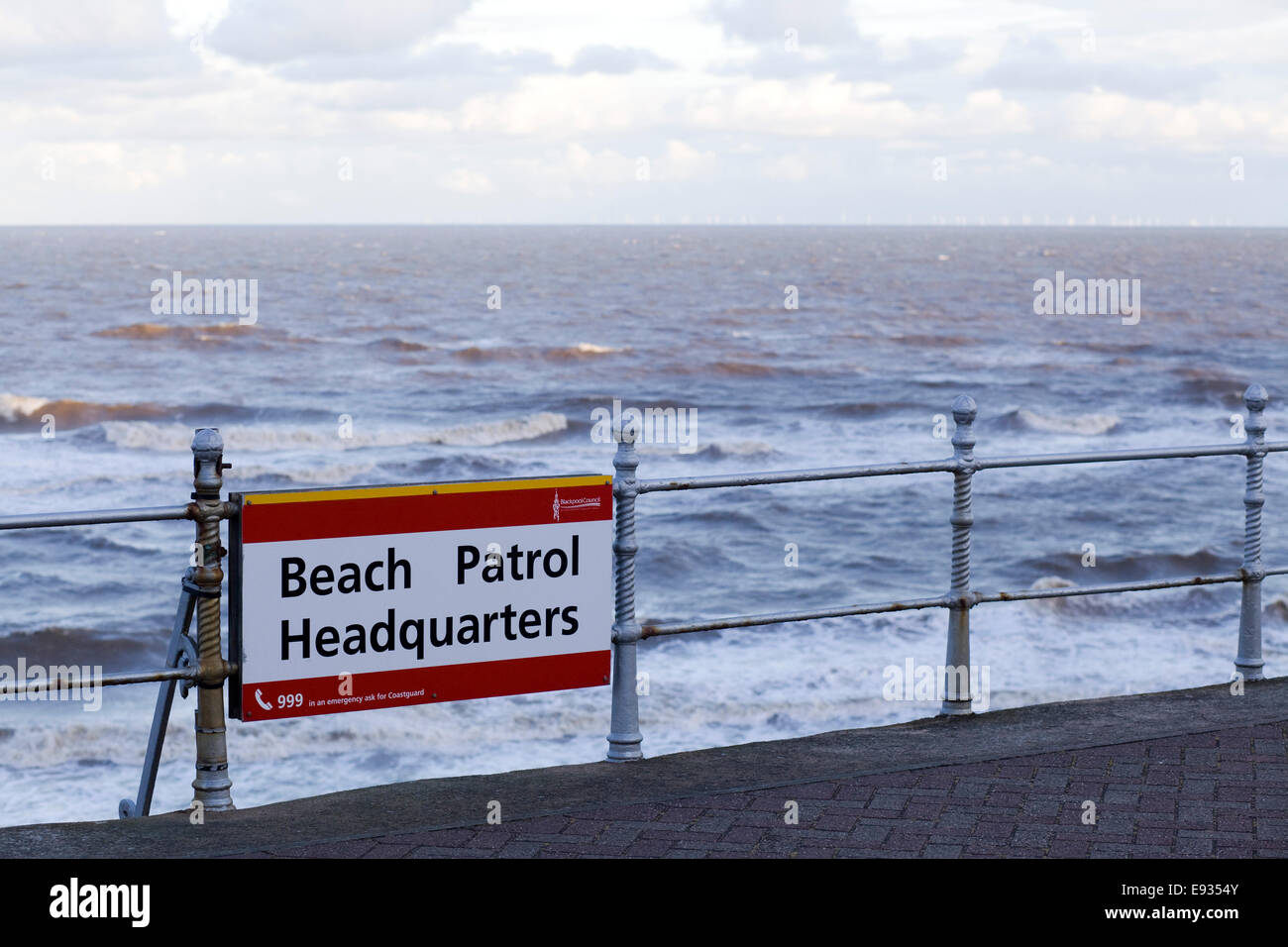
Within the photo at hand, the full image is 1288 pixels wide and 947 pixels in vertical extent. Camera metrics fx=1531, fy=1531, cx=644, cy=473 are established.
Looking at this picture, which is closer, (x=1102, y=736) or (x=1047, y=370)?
(x=1102, y=736)

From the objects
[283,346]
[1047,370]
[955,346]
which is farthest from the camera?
[955,346]

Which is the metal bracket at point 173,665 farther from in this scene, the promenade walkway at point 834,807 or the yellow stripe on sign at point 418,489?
the promenade walkway at point 834,807

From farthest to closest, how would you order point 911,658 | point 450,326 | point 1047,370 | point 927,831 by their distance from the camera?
point 450,326
point 1047,370
point 911,658
point 927,831

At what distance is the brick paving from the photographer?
454cm

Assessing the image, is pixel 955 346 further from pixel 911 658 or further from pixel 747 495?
pixel 911 658

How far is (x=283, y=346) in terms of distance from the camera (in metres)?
46.6

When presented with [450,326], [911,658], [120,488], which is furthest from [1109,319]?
[911,658]

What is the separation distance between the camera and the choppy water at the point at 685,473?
36.5 ft
